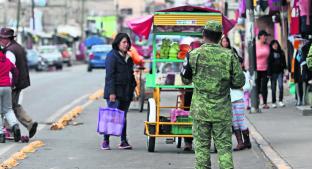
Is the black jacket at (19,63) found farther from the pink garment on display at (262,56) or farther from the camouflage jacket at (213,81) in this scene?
the pink garment on display at (262,56)

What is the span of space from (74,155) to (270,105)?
33.4ft

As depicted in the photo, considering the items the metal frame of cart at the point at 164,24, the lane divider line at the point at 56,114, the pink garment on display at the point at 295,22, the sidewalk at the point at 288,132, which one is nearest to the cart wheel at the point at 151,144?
the metal frame of cart at the point at 164,24

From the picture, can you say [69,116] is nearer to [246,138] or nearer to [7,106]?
[7,106]

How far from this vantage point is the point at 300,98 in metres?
20.5

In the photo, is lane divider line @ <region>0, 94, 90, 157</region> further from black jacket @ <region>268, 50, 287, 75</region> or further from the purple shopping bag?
black jacket @ <region>268, 50, 287, 75</region>

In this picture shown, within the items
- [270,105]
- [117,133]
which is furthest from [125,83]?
[270,105]

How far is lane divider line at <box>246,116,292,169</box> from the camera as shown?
1165 cm

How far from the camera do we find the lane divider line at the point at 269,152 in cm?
1165

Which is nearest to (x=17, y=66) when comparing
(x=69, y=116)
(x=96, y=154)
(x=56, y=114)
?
(x=96, y=154)

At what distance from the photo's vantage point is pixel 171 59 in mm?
14234

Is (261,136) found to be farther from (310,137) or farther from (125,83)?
(125,83)

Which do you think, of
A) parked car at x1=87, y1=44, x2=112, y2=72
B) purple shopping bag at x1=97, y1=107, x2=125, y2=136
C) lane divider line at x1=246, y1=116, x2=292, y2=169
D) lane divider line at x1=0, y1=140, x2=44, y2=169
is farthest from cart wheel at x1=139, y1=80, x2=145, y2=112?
parked car at x1=87, y1=44, x2=112, y2=72

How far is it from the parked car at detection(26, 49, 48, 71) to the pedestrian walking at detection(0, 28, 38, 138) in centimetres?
3906

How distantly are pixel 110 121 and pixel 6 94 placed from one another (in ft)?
6.32
